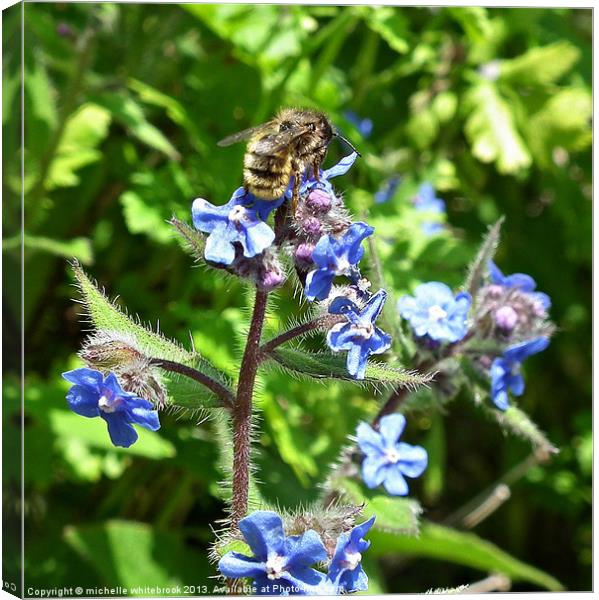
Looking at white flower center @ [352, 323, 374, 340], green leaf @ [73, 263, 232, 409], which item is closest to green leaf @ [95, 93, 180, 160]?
green leaf @ [73, 263, 232, 409]

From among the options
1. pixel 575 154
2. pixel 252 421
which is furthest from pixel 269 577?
pixel 575 154

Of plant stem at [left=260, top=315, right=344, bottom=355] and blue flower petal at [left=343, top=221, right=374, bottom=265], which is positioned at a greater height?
blue flower petal at [left=343, top=221, right=374, bottom=265]

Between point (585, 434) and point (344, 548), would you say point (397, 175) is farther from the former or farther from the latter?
point (344, 548)

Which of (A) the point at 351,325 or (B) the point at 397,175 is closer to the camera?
(A) the point at 351,325

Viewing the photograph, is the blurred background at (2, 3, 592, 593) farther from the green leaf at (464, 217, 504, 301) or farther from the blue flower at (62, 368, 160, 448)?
the blue flower at (62, 368, 160, 448)

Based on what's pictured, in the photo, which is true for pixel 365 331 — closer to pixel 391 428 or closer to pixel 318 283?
pixel 318 283

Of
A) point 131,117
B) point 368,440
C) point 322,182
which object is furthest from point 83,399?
point 131,117
